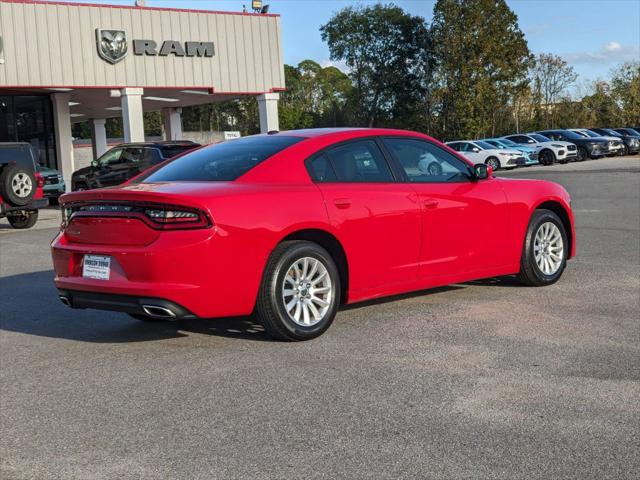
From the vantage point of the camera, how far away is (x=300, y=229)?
617 cm

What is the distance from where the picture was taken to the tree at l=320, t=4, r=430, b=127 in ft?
257

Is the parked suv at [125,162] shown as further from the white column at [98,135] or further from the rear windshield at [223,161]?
the white column at [98,135]

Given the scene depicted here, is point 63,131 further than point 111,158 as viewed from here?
Yes

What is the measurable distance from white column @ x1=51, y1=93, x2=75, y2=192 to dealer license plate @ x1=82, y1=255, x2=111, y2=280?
87.2ft

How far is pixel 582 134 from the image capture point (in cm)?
4444

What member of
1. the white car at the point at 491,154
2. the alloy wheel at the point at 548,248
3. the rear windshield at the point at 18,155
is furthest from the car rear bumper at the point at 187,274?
the white car at the point at 491,154

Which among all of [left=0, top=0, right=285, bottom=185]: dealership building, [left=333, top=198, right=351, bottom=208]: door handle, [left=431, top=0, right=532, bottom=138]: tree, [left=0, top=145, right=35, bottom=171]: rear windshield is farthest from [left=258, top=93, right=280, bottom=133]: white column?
[left=431, top=0, right=532, bottom=138]: tree

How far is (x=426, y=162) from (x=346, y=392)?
3.02 meters

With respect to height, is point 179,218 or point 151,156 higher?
point 151,156

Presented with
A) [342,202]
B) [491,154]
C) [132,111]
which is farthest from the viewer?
[491,154]

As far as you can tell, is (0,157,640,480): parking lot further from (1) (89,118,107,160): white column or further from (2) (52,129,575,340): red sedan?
(1) (89,118,107,160): white column

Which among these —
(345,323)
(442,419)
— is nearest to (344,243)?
(345,323)

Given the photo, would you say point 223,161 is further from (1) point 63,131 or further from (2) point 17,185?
(1) point 63,131

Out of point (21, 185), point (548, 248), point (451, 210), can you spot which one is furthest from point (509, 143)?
point (451, 210)
